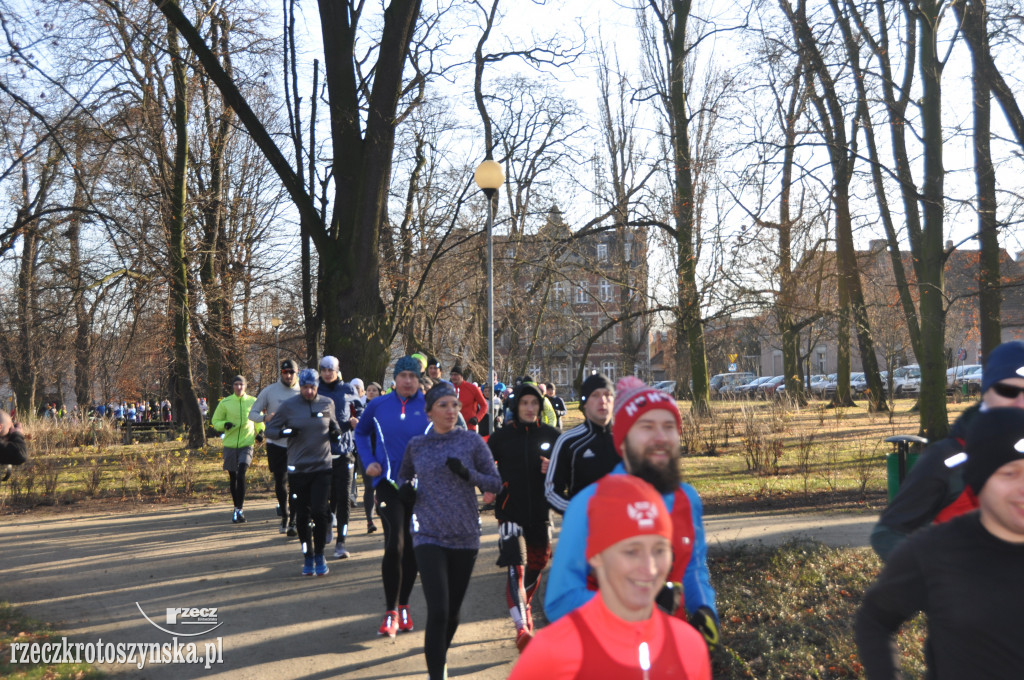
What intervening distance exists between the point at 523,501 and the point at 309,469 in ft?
9.95

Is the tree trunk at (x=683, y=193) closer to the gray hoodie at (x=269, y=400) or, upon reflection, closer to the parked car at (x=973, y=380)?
the gray hoodie at (x=269, y=400)

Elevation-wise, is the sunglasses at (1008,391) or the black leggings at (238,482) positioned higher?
the sunglasses at (1008,391)

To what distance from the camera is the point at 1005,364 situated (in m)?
3.61

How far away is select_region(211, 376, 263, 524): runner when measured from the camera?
475 inches

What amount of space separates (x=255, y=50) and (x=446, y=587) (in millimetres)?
16495

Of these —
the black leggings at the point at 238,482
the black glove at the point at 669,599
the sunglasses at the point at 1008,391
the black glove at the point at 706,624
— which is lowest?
the black leggings at the point at 238,482

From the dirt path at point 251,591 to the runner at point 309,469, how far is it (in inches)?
14.8

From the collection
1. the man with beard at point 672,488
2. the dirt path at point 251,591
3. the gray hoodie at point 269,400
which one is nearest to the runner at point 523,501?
the dirt path at point 251,591

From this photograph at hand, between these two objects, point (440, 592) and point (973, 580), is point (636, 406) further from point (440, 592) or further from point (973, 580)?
point (440, 592)

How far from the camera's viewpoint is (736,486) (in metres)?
Answer: 14.1

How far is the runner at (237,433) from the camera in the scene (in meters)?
12.1

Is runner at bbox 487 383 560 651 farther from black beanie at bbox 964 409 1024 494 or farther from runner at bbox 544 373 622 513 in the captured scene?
black beanie at bbox 964 409 1024 494

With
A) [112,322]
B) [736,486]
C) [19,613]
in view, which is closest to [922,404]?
[736,486]

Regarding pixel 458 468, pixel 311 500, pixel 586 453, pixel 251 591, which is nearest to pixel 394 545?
pixel 458 468
